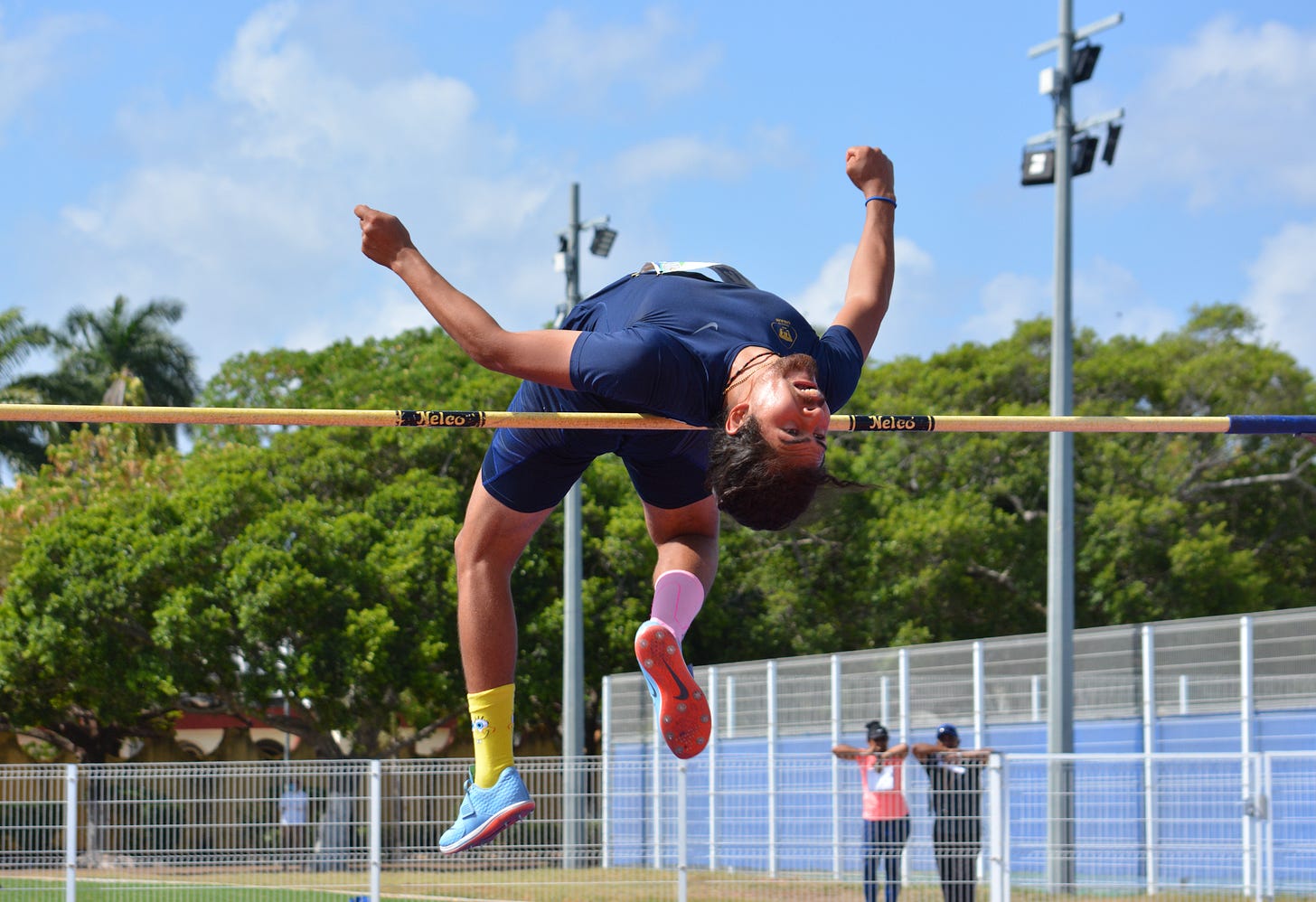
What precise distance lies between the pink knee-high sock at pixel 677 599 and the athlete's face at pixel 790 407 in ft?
2.43

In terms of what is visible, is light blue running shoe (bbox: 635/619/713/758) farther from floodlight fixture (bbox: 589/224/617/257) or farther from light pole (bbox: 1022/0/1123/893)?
floodlight fixture (bbox: 589/224/617/257)

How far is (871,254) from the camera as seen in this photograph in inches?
174

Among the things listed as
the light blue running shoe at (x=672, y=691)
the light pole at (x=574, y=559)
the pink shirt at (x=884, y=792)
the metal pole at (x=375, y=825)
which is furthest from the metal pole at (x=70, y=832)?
the light blue running shoe at (x=672, y=691)

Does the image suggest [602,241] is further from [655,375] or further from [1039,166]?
[655,375]

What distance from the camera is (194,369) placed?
117 feet

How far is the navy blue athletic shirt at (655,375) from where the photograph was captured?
3.65 metres

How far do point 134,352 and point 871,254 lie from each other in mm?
32978

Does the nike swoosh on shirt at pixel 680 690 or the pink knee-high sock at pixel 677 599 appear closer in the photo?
the nike swoosh on shirt at pixel 680 690

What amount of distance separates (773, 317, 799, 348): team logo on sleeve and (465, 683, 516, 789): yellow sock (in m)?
1.34

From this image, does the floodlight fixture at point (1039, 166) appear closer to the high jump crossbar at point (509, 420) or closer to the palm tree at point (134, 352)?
the high jump crossbar at point (509, 420)

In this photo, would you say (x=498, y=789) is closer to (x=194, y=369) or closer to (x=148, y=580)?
(x=148, y=580)

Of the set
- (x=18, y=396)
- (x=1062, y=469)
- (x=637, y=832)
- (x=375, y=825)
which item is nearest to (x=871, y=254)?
(x=637, y=832)

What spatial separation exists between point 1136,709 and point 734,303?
40.2 feet

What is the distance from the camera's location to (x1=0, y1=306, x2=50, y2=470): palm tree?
30.8 metres
